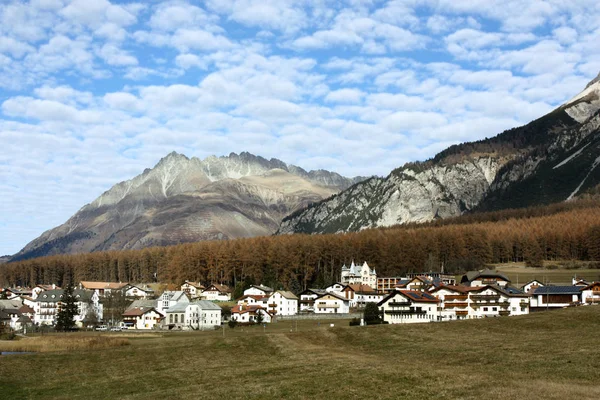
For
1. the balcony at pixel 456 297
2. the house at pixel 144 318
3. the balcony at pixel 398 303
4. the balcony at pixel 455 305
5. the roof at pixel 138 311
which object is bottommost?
the house at pixel 144 318

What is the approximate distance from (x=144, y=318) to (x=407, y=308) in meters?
58.1

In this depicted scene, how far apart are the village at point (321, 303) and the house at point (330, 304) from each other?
8.7 inches

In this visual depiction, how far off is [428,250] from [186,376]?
148 meters

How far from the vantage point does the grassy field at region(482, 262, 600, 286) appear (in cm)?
15150

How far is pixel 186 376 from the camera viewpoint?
47.0m

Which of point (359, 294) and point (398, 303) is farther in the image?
point (359, 294)

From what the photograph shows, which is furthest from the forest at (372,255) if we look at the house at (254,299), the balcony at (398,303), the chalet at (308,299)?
the balcony at (398,303)

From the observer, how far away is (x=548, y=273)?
546 ft

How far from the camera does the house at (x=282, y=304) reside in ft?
475

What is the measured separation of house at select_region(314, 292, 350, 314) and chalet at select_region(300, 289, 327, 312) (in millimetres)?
2273

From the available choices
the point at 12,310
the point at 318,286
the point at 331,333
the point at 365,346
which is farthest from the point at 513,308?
the point at 12,310

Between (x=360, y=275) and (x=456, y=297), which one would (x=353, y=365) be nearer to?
(x=456, y=297)

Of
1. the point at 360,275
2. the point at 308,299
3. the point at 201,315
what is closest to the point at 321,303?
the point at 308,299

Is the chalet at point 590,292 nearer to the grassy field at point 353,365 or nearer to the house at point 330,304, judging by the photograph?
the grassy field at point 353,365
